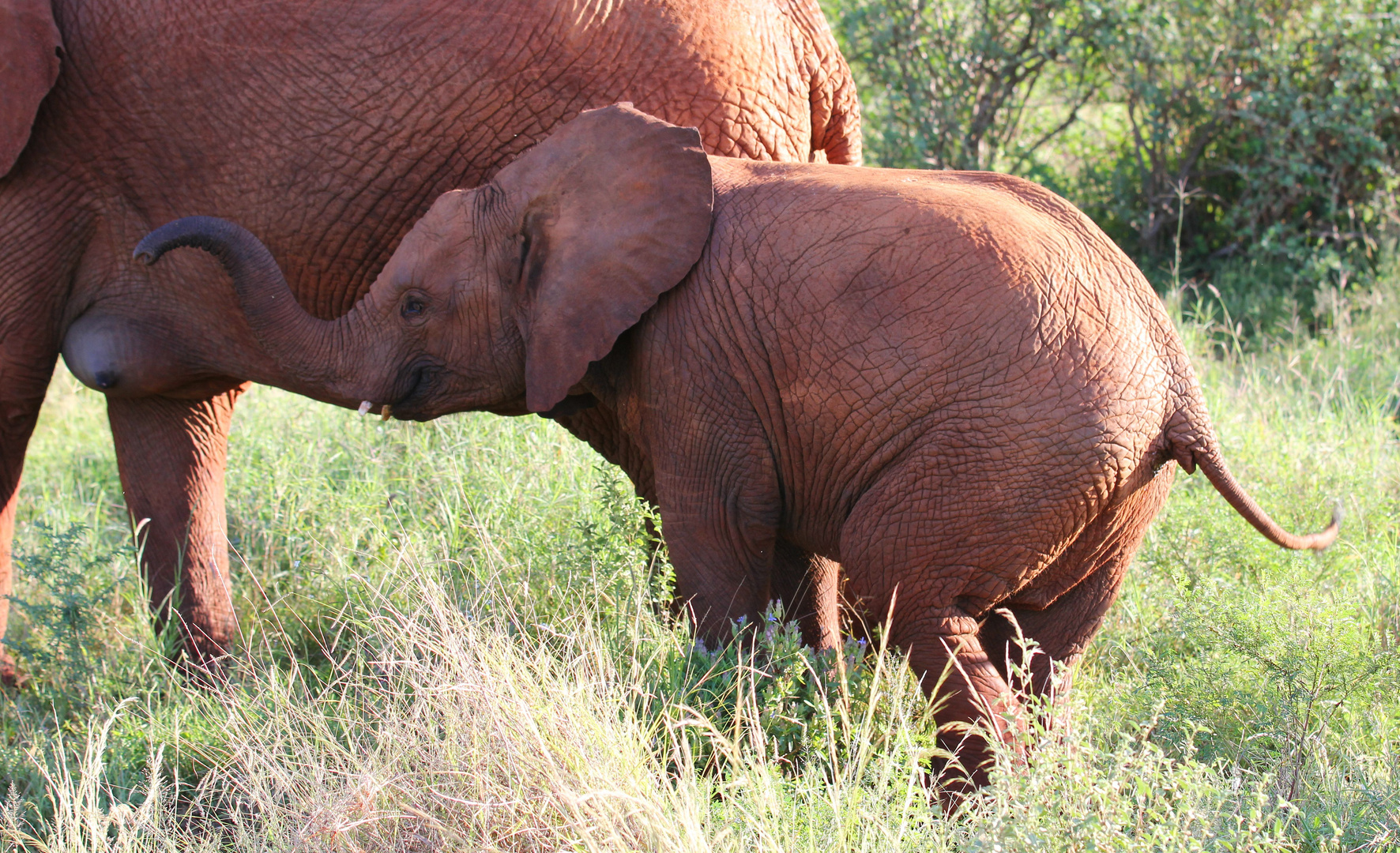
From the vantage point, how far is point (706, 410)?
3.65 metres

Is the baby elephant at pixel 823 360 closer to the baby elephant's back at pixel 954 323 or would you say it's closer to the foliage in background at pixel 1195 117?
the baby elephant's back at pixel 954 323

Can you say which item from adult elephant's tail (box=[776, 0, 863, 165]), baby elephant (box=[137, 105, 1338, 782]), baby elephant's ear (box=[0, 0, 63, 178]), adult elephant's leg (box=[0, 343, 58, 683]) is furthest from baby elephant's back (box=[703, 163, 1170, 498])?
adult elephant's leg (box=[0, 343, 58, 683])

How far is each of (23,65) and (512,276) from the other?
1.58 m

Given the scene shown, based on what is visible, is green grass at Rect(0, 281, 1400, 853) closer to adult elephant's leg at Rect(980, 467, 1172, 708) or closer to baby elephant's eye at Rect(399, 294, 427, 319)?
adult elephant's leg at Rect(980, 467, 1172, 708)

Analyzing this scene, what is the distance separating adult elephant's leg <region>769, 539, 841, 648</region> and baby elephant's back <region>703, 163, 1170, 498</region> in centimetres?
72

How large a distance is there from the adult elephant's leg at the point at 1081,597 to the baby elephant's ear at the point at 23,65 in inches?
123

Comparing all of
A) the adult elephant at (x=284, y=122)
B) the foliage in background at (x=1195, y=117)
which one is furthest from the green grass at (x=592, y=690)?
the foliage in background at (x=1195, y=117)

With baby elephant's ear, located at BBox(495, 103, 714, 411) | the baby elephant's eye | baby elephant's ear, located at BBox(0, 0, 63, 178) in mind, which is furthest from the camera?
baby elephant's ear, located at BBox(0, 0, 63, 178)

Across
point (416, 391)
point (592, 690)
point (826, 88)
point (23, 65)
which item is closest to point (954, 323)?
point (592, 690)

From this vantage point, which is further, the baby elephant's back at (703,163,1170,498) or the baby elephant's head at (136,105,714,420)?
the baby elephant's head at (136,105,714,420)

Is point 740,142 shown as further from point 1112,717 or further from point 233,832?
point 233,832

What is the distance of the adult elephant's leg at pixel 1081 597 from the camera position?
11.3ft

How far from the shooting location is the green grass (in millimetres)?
3029

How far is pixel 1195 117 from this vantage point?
8.48m
